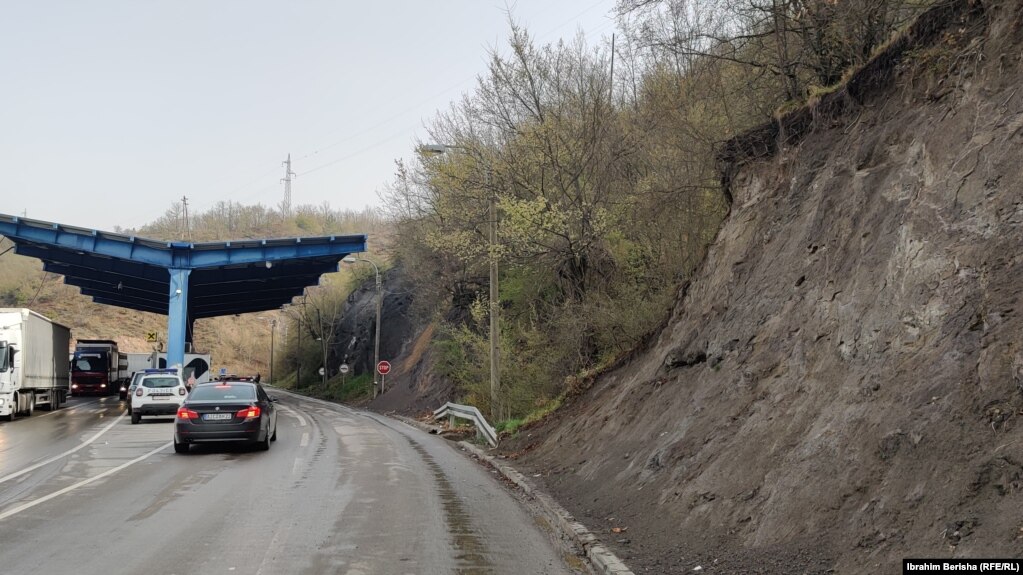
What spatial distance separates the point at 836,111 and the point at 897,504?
7489 mm

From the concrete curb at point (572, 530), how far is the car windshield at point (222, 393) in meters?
5.88

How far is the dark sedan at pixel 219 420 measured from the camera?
1662 cm

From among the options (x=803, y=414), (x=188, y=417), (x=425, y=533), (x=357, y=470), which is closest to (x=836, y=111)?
(x=803, y=414)

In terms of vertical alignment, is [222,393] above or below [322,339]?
below

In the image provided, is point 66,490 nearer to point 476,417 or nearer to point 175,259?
point 476,417

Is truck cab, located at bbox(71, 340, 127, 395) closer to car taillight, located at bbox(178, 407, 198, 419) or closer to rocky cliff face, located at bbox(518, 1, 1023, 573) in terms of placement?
car taillight, located at bbox(178, 407, 198, 419)

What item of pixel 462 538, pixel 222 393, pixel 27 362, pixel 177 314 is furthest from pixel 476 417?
pixel 177 314

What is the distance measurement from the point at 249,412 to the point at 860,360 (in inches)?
504

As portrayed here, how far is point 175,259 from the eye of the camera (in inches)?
1650

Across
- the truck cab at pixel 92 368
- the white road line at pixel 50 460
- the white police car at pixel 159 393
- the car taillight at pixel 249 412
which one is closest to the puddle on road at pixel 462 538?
the car taillight at pixel 249 412

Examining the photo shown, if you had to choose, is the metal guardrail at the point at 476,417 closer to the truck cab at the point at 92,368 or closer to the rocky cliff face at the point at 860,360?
the rocky cliff face at the point at 860,360

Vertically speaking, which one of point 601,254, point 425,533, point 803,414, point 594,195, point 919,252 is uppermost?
point 594,195

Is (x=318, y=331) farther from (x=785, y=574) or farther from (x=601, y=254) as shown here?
(x=785, y=574)

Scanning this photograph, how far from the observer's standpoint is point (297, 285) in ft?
194
